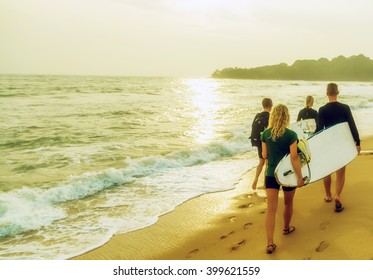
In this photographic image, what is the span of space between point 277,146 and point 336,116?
4.67 feet

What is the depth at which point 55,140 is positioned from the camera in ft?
40.4

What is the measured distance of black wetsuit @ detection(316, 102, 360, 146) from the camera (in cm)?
471

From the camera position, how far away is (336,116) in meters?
4.78

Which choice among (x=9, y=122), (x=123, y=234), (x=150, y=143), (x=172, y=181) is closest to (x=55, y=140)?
(x=150, y=143)

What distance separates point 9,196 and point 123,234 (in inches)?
127

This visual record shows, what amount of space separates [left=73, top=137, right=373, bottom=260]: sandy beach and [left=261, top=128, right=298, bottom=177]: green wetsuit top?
3.19ft

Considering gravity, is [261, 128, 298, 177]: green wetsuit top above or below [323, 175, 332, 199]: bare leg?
above

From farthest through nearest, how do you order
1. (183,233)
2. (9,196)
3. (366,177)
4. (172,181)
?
(172,181)
(9,196)
(366,177)
(183,233)

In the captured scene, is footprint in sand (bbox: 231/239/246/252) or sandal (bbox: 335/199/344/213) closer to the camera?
footprint in sand (bbox: 231/239/246/252)

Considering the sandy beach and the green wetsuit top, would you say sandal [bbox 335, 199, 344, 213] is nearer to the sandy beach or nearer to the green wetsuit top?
the sandy beach

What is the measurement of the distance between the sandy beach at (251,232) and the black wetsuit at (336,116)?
3.46ft

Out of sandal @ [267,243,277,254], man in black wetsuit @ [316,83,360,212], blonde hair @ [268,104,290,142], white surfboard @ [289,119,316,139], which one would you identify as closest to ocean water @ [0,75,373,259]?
white surfboard @ [289,119,316,139]

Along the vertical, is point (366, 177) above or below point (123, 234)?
above
